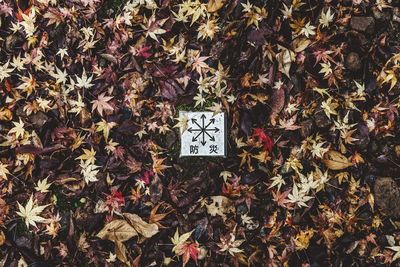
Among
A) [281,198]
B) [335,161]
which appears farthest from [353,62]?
[281,198]

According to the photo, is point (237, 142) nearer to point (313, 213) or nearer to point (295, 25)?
point (313, 213)

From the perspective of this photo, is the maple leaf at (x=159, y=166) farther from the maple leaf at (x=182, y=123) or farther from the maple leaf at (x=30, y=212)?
the maple leaf at (x=30, y=212)

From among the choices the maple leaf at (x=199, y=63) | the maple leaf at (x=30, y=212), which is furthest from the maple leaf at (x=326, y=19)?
the maple leaf at (x=30, y=212)

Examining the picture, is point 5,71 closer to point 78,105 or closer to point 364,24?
point 78,105

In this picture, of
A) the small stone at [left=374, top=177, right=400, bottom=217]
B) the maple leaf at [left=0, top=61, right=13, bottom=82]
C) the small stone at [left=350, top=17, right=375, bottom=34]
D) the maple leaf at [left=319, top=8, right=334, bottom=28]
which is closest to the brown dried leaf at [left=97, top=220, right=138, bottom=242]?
the maple leaf at [left=0, top=61, right=13, bottom=82]

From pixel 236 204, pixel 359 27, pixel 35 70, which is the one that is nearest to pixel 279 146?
pixel 236 204

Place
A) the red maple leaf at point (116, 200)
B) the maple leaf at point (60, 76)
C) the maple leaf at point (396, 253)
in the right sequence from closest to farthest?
1. the maple leaf at point (396, 253)
2. the red maple leaf at point (116, 200)
3. the maple leaf at point (60, 76)
